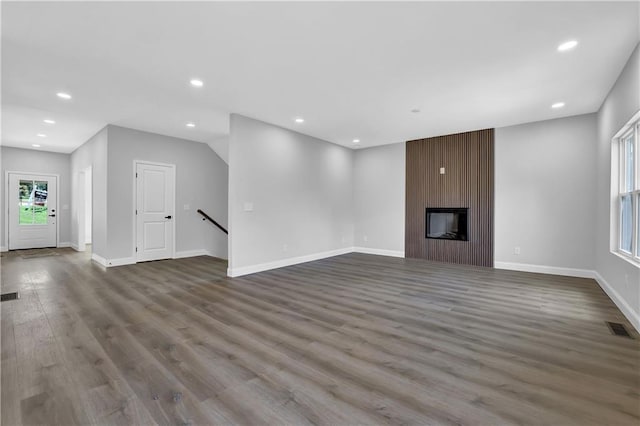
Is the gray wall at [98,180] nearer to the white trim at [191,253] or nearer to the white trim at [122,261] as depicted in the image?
the white trim at [122,261]

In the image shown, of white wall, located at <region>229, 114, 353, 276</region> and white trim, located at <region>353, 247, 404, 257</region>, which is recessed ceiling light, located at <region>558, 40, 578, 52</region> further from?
white trim, located at <region>353, 247, 404, 257</region>

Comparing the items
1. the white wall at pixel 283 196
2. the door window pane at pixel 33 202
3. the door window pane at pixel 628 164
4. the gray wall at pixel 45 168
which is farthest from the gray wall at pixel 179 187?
the door window pane at pixel 628 164

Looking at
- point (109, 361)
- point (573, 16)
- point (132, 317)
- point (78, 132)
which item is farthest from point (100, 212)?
point (573, 16)

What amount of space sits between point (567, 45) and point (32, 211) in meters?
11.8

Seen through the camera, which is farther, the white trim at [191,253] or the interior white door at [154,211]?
the white trim at [191,253]

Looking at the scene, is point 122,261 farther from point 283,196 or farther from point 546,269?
point 546,269

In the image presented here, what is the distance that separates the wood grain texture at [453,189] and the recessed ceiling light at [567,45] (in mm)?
3068

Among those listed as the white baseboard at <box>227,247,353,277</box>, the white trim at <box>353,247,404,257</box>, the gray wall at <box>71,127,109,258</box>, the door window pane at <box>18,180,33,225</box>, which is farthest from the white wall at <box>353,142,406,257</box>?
the door window pane at <box>18,180,33,225</box>

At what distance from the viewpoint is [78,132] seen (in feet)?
20.9

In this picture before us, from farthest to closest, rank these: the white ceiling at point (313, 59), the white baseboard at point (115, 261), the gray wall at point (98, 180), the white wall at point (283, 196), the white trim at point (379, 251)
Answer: the white trim at point (379, 251)
the gray wall at point (98, 180)
the white baseboard at point (115, 261)
the white wall at point (283, 196)
the white ceiling at point (313, 59)

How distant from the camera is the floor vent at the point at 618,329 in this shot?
8.91 feet

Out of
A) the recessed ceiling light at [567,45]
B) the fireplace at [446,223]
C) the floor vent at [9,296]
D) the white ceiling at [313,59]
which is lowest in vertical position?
the floor vent at [9,296]

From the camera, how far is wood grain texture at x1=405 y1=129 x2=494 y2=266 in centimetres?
592

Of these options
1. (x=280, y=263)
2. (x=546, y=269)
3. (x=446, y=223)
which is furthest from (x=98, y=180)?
(x=546, y=269)
